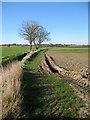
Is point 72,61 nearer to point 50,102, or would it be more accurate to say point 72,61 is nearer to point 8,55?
point 8,55

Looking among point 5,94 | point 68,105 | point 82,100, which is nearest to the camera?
point 5,94

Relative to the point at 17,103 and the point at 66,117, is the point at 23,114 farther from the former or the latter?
the point at 66,117

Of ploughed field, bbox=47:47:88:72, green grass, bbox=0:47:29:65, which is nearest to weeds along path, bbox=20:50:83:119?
green grass, bbox=0:47:29:65

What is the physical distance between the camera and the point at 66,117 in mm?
8836

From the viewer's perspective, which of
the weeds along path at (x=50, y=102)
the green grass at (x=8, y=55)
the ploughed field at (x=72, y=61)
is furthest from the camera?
the green grass at (x=8, y=55)

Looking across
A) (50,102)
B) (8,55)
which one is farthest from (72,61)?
(50,102)

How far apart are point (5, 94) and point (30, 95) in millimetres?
2786

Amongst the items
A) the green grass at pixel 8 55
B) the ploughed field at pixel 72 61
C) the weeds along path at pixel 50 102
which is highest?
the green grass at pixel 8 55

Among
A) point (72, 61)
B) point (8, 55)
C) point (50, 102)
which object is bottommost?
point (50, 102)

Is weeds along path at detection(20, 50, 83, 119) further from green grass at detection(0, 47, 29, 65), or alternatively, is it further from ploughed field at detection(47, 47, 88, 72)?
ploughed field at detection(47, 47, 88, 72)

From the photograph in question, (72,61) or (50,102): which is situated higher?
(72,61)

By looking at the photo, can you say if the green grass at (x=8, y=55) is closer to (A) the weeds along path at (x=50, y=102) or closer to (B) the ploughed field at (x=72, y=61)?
(B) the ploughed field at (x=72, y=61)

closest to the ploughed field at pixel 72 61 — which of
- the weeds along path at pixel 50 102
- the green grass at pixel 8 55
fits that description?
the green grass at pixel 8 55

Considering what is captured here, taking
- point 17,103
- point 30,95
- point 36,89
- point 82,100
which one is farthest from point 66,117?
point 36,89
